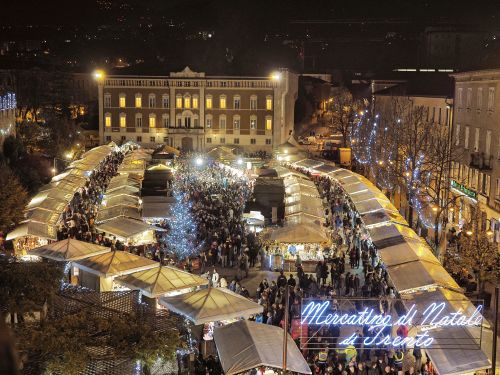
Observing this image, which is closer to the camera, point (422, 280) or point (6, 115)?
point (422, 280)

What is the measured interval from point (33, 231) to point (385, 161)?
22387 mm

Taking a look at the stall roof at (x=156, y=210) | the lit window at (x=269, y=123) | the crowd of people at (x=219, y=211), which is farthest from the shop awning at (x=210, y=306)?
the lit window at (x=269, y=123)

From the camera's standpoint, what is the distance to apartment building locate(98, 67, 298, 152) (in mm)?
63625

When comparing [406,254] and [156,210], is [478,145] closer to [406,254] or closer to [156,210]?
[406,254]

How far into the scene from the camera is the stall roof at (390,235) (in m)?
21.0

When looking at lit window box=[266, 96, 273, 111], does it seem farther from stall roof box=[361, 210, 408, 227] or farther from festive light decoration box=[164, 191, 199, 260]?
stall roof box=[361, 210, 408, 227]

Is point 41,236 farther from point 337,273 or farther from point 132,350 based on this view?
point 132,350

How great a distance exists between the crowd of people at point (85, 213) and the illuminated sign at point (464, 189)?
16.5m

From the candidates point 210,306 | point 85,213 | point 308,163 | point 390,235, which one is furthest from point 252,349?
point 308,163

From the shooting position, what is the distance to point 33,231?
22078 mm

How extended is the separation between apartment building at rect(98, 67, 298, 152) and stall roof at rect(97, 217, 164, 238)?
38658mm

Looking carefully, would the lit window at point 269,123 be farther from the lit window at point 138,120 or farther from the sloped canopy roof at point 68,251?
the sloped canopy roof at point 68,251

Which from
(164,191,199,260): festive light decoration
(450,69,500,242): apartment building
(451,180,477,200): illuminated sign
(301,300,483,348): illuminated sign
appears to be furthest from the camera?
(451,180,477,200): illuminated sign

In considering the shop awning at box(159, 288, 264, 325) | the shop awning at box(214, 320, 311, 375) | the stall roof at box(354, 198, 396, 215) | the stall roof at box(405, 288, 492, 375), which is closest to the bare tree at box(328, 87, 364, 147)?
the stall roof at box(354, 198, 396, 215)
